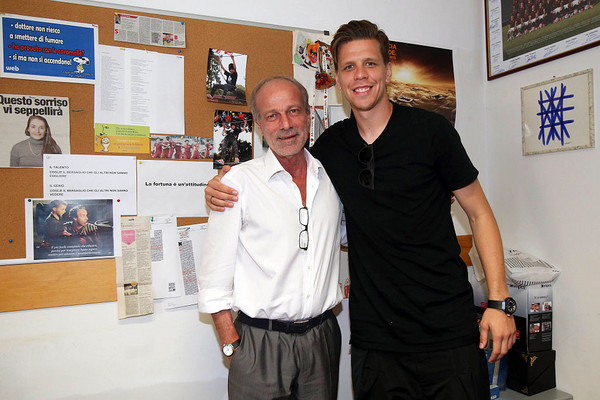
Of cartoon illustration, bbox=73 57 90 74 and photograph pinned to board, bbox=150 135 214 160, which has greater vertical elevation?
cartoon illustration, bbox=73 57 90 74

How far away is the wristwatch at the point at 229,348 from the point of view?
1.40m

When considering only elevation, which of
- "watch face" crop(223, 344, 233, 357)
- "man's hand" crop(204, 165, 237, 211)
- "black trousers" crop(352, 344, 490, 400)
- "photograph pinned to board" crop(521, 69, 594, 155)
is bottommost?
"black trousers" crop(352, 344, 490, 400)

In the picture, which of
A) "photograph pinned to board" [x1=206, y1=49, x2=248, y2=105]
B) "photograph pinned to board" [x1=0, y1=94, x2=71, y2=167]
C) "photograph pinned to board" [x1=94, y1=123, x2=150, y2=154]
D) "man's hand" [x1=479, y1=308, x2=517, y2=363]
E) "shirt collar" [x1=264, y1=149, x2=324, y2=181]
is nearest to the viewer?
"man's hand" [x1=479, y1=308, x2=517, y2=363]

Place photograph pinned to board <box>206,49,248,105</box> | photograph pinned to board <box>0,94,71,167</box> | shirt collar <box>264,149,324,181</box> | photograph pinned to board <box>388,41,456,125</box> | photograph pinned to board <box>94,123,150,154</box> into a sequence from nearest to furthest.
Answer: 1. shirt collar <box>264,149,324,181</box>
2. photograph pinned to board <box>0,94,71,167</box>
3. photograph pinned to board <box>94,123,150,154</box>
4. photograph pinned to board <box>206,49,248,105</box>
5. photograph pinned to board <box>388,41,456,125</box>

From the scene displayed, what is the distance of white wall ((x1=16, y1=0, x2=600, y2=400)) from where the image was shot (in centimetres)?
164

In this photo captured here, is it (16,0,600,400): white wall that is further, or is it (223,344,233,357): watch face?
(16,0,600,400): white wall

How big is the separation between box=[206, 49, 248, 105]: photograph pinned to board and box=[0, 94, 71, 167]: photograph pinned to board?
0.58 meters

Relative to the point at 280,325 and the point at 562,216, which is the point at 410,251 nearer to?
the point at 280,325

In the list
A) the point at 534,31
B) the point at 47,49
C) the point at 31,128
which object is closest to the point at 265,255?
the point at 31,128

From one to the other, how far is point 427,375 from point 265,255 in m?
0.66

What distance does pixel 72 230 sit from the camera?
1.65m

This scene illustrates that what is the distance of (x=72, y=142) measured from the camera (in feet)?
5.41

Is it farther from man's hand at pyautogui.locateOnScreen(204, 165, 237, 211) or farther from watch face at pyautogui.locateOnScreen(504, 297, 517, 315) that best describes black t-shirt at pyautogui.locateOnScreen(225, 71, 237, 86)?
watch face at pyautogui.locateOnScreen(504, 297, 517, 315)

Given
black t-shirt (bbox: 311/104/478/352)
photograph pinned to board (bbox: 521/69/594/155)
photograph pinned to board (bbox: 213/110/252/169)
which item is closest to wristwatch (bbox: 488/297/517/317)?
black t-shirt (bbox: 311/104/478/352)
